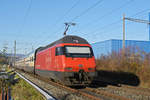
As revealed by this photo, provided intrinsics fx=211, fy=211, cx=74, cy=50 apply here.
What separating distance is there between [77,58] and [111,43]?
116 ft

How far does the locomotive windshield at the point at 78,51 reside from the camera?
12734 millimetres

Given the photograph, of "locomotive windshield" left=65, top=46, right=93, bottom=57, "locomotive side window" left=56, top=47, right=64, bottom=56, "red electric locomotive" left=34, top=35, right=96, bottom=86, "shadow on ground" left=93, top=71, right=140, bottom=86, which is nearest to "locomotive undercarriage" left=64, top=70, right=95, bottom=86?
"red electric locomotive" left=34, top=35, right=96, bottom=86

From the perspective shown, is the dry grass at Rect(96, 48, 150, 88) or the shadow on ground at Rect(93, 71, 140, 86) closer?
the dry grass at Rect(96, 48, 150, 88)

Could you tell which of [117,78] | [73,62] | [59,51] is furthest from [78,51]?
[117,78]

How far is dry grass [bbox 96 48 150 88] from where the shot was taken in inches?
635

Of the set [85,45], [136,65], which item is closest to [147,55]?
[136,65]

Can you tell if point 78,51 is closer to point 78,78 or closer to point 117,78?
point 78,78

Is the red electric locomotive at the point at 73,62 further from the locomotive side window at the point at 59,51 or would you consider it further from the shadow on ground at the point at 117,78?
the shadow on ground at the point at 117,78

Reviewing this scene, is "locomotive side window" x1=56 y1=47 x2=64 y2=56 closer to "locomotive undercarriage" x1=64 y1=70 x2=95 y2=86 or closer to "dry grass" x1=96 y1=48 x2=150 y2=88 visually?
"locomotive undercarriage" x1=64 y1=70 x2=95 y2=86

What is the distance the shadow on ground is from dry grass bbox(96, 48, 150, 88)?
37 centimetres

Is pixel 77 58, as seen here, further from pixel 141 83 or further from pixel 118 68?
pixel 118 68

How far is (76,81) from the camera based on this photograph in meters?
12.3

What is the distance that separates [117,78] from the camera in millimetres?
19500

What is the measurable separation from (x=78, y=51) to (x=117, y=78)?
312 inches
